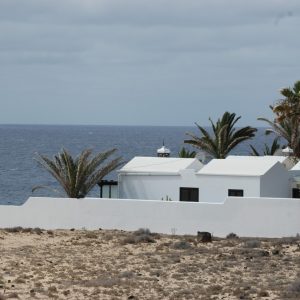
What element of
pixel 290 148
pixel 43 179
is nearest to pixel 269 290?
pixel 290 148

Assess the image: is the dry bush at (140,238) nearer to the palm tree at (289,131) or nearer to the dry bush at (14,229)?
the dry bush at (14,229)

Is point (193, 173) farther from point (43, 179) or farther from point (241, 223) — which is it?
point (43, 179)

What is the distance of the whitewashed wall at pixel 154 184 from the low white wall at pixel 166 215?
3.52 meters

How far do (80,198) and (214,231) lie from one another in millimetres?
5509

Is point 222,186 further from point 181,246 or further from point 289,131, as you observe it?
point 289,131

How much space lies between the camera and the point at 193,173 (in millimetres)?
37375

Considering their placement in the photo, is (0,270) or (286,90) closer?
(0,270)

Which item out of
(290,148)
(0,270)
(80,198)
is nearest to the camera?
(0,270)

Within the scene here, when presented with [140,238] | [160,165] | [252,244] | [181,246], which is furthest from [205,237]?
[160,165]

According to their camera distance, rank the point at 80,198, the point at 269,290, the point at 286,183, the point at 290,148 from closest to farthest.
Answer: the point at 269,290 < the point at 80,198 < the point at 286,183 < the point at 290,148

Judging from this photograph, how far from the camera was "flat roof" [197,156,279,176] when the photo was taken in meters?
36.8

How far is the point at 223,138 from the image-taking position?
46219 mm

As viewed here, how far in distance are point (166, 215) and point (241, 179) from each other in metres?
4.00

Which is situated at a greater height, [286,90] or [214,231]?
[286,90]
